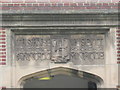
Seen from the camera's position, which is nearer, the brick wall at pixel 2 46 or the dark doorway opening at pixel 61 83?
the brick wall at pixel 2 46

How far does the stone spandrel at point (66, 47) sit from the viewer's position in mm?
6129

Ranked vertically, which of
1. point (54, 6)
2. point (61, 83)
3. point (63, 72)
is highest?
point (54, 6)

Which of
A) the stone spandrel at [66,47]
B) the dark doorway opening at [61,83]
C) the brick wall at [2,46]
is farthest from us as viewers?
the dark doorway opening at [61,83]

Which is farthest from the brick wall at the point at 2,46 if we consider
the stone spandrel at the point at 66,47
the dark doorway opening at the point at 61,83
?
the dark doorway opening at the point at 61,83

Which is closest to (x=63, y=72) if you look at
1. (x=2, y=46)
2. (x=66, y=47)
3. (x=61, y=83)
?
(x=66, y=47)

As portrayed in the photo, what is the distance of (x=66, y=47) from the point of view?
611 cm

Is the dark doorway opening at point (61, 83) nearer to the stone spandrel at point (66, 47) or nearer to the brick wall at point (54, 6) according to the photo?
the stone spandrel at point (66, 47)

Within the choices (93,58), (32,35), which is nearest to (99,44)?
(93,58)

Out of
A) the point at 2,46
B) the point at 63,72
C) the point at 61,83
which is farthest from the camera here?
the point at 61,83

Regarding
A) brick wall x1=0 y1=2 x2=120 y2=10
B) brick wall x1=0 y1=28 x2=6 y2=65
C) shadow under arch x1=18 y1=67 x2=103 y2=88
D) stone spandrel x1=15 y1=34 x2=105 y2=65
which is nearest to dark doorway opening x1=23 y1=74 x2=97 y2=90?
shadow under arch x1=18 y1=67 x2=103 y2=88

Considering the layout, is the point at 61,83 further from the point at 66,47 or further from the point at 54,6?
the point at 54,6

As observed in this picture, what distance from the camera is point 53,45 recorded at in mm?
6113

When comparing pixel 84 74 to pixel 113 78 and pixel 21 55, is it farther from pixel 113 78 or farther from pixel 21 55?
pixel 21 55

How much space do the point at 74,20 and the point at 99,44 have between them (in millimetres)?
771
